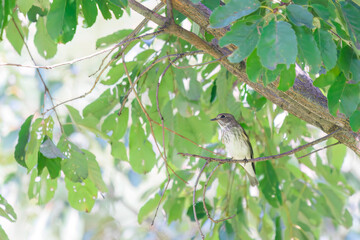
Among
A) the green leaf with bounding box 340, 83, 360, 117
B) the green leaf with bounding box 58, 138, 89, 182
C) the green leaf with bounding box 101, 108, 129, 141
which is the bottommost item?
the green leaf with bounding box 101, 108, 129, 141

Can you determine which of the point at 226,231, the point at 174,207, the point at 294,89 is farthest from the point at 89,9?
the point at 174,207

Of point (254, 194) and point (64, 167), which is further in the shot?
point (254, 194)

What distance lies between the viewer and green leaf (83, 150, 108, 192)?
3.20 m

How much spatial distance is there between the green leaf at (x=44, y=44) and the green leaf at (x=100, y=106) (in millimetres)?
482

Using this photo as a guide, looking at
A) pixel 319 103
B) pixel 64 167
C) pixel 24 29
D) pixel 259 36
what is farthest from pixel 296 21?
pixel 24 29

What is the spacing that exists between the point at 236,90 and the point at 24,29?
1819 millimetres

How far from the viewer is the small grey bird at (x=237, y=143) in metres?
4.35

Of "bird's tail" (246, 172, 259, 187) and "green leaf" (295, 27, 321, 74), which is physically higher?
"green leaf" (295, 27, 321, 74)

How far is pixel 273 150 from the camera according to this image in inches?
173

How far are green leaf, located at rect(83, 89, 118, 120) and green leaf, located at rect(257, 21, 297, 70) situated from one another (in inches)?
87.7

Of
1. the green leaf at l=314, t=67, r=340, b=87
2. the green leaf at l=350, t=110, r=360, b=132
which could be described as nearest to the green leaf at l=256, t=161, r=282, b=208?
the green leaf at l=350, t=110, r=360, b=132

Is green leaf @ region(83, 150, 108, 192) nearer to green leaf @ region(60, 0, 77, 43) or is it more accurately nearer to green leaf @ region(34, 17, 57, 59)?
green leaf @ region(34, 17, 57, 59)

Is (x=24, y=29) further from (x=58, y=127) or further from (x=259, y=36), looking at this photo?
(x=259, y=36)

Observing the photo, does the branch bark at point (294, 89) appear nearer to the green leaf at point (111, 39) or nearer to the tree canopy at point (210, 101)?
the tree canopy at point (210, 101)
